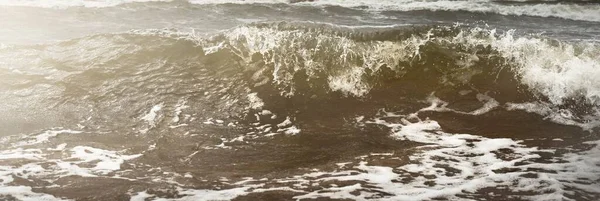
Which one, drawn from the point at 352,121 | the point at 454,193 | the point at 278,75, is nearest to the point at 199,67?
the point at 278,75

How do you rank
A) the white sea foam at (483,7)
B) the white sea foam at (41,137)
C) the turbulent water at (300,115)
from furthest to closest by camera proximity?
the white sea foam at (483,7)
the white sea foam at (41,137)
the turbulent water at (300,115)

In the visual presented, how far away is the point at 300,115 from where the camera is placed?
707cm

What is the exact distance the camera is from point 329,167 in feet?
17.2

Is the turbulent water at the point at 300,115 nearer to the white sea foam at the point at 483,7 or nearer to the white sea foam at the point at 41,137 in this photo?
the white sea foam at the point at 41,137

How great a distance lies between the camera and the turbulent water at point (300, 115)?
15.9 feet

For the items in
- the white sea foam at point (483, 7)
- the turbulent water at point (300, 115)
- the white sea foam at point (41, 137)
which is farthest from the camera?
the white sea foam at point (483, 7)

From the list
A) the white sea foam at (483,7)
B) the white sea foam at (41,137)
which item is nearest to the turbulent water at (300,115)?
the white sea foam at (41,137)

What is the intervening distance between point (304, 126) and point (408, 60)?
279cm

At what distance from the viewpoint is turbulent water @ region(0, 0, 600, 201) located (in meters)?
4.84

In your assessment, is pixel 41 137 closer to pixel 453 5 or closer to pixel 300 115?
pixel 300 115

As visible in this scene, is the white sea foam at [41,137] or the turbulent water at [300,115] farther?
the white sea foam at [41,137]

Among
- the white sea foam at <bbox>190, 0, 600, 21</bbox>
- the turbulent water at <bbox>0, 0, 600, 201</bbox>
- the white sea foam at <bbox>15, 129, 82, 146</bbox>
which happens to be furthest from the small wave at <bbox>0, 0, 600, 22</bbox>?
the white sea foam at <bbox>15, 129, 82, 146</bbox>

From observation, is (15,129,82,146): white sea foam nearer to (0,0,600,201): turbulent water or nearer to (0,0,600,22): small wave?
(0,0,600,201): turbulent water

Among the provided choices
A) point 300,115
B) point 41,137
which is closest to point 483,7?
point 300,115
